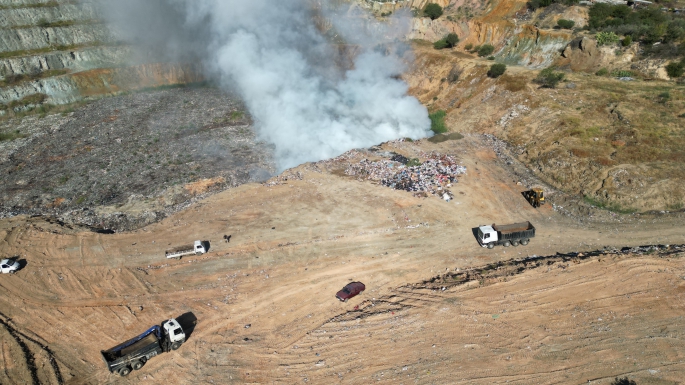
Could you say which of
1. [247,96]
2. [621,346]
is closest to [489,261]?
[621,346]

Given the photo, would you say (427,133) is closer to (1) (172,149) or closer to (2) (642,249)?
(2) (642,249)

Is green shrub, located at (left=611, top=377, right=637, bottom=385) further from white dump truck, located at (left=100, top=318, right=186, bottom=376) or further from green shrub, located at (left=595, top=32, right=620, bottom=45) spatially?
green shrub, located at (left=595, top=32, right=620, bottom=45)

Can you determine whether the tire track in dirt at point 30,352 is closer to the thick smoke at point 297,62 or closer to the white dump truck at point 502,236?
the thick smoke at point 297,62

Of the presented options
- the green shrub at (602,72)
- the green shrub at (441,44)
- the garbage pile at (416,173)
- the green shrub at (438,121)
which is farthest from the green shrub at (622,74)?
the garbage pile at (416,173)

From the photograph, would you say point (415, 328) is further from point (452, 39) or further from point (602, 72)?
point (452, 39)

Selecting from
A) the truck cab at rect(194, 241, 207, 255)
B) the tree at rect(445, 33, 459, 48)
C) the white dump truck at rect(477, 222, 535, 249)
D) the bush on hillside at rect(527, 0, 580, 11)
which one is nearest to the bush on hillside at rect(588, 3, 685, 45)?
the bush on hillside at rect(527, 0, 580, 11)
